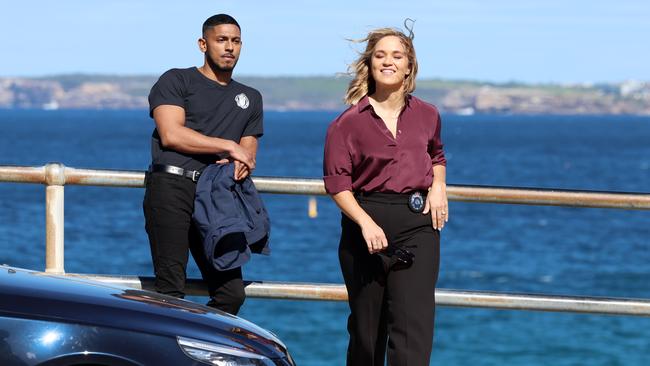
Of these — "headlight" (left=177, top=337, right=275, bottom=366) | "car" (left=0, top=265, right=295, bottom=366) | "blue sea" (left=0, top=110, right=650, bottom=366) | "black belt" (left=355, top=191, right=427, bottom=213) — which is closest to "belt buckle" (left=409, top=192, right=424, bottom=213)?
"black belt" (left=355, top=191, right=427, bottom=213)

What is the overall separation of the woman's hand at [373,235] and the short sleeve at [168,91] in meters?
1.14

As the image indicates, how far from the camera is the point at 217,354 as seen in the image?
4227 mm

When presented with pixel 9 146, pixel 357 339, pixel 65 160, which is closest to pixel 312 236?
pixel 65 160

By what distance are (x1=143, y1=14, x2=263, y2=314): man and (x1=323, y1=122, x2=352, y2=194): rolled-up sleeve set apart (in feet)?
1.93

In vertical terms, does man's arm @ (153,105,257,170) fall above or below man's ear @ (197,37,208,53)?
below

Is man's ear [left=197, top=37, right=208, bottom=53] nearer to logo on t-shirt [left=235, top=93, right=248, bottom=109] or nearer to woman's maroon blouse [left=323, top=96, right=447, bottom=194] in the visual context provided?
logo on t-shirt [left=235, top=93, right=248, bottom=109]

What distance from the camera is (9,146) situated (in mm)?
101000

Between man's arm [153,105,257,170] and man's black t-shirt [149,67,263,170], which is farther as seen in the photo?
man's black t-shirt [149,67,263,170]

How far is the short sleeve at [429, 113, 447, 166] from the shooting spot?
5.32 metres

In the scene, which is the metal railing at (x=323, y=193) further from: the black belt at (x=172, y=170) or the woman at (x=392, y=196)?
the woman at (x=392, y=196)

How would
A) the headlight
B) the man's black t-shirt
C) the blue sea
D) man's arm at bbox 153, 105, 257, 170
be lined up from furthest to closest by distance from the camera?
1. the blue sea
2. the man's black t-shirt
3. man's arm at bbox 153, 105, 257, 170
4. the headlight

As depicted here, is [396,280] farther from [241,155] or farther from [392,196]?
[241,155]

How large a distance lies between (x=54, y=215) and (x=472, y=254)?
39.5 m

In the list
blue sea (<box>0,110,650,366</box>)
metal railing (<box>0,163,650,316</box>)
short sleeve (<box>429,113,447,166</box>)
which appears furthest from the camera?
blue sea (<box>0,110,650,366</box>)
